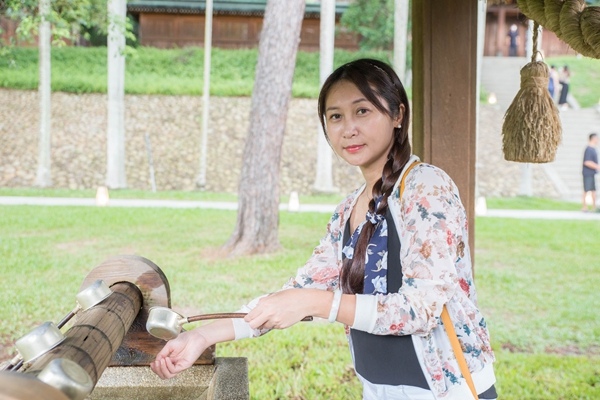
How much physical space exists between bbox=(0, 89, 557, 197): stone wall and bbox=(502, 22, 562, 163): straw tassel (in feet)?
28.1

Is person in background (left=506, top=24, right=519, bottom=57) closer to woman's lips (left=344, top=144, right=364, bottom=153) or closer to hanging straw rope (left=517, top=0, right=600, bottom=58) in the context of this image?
hanging straw rope (left=517, top=0, right=600, bottom=58)

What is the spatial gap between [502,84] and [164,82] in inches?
334

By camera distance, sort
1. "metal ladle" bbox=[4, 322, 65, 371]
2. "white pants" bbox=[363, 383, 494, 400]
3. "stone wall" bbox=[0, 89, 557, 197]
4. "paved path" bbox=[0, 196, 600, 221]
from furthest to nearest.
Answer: "stone wall" bbox=[0, 89, 557, 197] → "paved path" bbox=[0, 196, 600, 221] → "white pants" bbox=[363, 383, 494, 400] → "metal ladle" bbox=[4, 322, 65, 371]

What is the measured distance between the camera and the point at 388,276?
3.60 feet

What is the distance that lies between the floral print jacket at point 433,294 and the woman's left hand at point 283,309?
0.08 meters

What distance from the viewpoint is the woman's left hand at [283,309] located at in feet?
3.15

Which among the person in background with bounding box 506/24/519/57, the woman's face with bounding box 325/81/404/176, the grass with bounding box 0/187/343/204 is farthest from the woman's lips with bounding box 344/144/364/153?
the person in background with bounding box 506/24/519/57

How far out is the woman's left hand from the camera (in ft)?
3.15

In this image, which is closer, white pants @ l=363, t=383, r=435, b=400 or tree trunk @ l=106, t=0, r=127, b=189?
white pants @ l=363, t=383, r=435, b=400

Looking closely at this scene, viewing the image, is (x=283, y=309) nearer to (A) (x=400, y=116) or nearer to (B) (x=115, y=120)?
(A) (x=400, y=116)

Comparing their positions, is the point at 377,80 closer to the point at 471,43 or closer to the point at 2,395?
→ the point at 471,43

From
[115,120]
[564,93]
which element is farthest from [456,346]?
[564,93]

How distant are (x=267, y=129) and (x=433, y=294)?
4.57m

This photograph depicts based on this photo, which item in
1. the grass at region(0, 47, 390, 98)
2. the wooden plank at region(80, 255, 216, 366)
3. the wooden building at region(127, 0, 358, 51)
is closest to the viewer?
the wooden plank at region(80, 255, 216, 366)
